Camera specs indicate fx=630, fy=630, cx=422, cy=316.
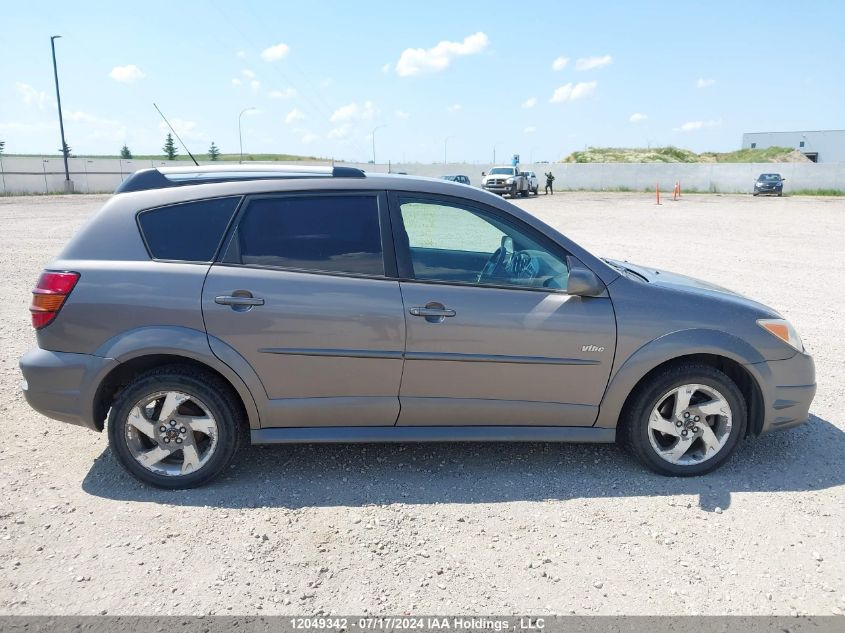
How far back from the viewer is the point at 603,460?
162 inches

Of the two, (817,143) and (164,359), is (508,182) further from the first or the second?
(817,143)

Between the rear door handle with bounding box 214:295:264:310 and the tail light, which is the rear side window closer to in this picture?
the rear door handle with bounding box 214:295:264:310

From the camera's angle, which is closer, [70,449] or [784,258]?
[70,449]

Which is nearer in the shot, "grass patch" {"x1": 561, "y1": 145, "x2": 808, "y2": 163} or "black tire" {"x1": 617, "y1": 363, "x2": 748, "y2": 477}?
"black tire" {"x1": 617, "y1": 363, "x2": 748, "y2": 477}

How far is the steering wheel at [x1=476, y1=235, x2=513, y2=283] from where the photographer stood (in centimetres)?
378

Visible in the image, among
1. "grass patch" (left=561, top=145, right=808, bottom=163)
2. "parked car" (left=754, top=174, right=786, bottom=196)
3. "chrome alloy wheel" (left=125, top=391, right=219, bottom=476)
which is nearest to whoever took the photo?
"chrome alloy wheel" (left=125, top=391, right=219, bottom=476)

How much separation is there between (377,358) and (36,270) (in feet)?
32.4

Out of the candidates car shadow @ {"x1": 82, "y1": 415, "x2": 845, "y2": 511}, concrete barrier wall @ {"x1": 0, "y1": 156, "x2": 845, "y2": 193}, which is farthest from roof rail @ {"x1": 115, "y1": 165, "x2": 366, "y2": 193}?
concrete barrier wall @ {"x1": 0, "y1": 156, "x2": 845, "y2": 193}

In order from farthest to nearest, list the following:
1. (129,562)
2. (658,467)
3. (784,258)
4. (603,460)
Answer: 1. (784,258)
2. (603,460)
3. (658,467)
4. (129,562)

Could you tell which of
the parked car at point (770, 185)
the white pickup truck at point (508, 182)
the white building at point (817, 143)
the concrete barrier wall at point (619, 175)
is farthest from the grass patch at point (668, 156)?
the white pickup truck at point (508, 182)

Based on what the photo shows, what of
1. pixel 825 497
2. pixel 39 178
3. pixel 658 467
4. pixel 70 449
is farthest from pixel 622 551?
pixel 39 178

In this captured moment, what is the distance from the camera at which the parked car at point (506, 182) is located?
132 feet

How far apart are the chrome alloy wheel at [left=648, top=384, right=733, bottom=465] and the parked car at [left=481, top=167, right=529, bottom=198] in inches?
1424

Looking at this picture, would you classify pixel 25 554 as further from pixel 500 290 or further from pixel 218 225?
pixel 500 290
